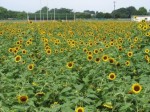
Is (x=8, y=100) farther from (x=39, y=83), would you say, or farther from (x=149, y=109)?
(x=149, y=109)

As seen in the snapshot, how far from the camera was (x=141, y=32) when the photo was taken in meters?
7.55

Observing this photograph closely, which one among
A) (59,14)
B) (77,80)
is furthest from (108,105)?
(59,14)

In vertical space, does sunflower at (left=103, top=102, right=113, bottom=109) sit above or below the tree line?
below

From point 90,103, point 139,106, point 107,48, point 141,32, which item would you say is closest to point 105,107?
point 90,103

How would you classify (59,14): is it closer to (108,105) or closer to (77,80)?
(77,80)

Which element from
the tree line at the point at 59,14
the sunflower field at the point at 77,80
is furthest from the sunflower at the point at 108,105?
the tree line at the point at 59,14

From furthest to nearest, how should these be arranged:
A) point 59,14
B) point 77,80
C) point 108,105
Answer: point 59,14 < point 77,80 < point 108,105

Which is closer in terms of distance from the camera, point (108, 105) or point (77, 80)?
point (108, 105)

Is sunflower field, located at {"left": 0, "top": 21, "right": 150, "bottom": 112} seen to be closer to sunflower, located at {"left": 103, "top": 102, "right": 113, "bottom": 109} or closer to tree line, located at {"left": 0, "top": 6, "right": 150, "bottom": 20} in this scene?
sunflower, located at {"left": 103, "top": 102, "right": 113, "bottom": 109}

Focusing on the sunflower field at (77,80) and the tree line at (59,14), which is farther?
the tree line at (59,14)

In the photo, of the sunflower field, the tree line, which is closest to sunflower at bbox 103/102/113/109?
the sunflower field

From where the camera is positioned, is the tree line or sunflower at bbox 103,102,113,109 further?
the tree line

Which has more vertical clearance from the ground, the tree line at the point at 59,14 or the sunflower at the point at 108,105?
the tree line at the point at 59,14

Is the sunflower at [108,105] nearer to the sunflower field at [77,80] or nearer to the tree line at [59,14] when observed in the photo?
the sunflower field at [77,80]
